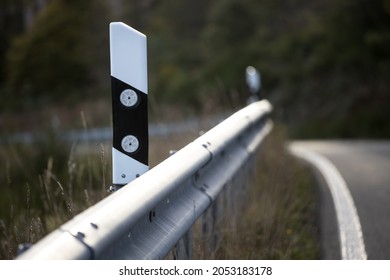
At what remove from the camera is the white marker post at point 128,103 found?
3961 mm

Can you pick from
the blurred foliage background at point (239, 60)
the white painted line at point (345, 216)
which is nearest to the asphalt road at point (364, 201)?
the white painted line at point (345, 216)

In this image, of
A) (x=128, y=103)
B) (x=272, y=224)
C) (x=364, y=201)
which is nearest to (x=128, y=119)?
(x=128, y=103)

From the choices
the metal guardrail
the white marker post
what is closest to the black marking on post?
the white marker post

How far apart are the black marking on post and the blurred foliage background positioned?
15.7 m

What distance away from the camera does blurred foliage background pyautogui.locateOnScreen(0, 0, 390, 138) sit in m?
23.9

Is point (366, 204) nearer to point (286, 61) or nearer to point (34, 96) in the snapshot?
point (286, 61)

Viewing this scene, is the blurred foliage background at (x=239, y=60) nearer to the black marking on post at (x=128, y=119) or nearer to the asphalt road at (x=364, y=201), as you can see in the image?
the asphalt road at (x=364, y=201)

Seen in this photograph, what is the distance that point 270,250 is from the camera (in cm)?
516

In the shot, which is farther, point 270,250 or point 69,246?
point 270,250

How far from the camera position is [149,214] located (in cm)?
328

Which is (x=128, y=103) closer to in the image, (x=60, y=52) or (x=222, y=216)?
(x=222, y=216)

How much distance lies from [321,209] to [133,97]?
130 inches
